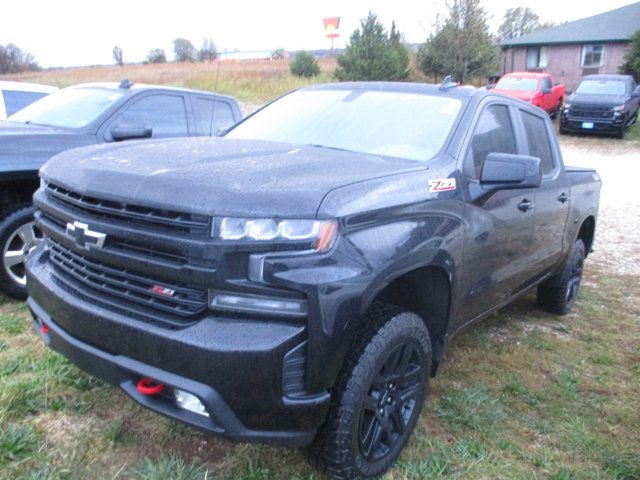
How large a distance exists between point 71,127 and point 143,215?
11.2ft

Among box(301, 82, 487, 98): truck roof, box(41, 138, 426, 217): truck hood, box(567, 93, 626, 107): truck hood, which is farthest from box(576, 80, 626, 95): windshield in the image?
box(41, 138, 426, 217): truck hood

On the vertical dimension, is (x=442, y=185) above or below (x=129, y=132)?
below

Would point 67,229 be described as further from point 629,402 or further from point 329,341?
point 629,402

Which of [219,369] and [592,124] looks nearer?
[219,369]

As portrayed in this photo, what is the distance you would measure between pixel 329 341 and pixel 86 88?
16.2 ft

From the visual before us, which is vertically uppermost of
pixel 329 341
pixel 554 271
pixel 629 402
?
pixel 329 341

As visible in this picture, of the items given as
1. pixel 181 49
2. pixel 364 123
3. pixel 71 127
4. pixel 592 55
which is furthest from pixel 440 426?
pixel 181 49

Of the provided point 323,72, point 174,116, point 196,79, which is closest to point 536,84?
point 196,79

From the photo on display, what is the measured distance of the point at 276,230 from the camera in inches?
89.0

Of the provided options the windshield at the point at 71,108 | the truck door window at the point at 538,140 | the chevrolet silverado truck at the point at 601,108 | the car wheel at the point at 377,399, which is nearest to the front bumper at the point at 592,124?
the chevrolet silverado truck at the point at 601,108

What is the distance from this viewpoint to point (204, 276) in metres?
2.24

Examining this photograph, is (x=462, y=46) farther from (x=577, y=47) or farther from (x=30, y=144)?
(x=30, y=144)

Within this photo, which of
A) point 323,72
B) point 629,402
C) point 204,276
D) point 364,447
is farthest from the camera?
point 323,72

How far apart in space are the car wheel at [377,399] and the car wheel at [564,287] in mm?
2477
